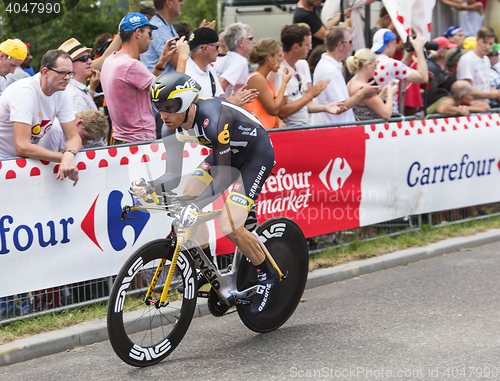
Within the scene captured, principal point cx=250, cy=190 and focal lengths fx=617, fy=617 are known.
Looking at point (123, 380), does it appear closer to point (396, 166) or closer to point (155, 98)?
point (155, 98)

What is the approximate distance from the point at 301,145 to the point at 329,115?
1.16 meters

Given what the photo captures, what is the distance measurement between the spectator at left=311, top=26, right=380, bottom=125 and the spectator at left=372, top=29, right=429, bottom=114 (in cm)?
59

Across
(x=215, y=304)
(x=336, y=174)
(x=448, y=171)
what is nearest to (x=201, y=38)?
(x=336, y=174)

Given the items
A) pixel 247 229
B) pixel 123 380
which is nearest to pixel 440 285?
pixel 247 229

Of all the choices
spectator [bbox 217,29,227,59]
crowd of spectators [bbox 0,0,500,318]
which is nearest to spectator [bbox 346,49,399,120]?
crowd of spectators [bbox 0,0,500,318]

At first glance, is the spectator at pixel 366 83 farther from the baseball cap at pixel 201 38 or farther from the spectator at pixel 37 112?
the spectator at pixel 37 112

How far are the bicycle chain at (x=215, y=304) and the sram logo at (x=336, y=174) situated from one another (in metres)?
2.70

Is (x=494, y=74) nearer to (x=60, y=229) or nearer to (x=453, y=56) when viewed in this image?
(x=453, y=56)

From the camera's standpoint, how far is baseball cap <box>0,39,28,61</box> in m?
6.76

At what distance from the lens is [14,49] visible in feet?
22.2

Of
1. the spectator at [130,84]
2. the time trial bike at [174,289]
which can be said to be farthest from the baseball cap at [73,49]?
the time trial bike at [174,289]

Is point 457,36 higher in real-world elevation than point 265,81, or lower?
higher

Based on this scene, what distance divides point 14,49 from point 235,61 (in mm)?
2522

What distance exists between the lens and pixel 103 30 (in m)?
20.0
